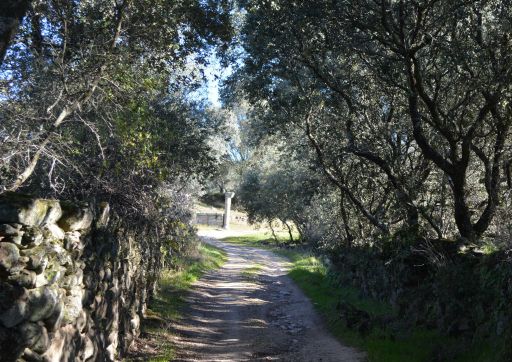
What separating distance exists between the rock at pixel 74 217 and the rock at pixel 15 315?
63.7 inches

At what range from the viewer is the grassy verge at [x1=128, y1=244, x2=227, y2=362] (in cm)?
1147

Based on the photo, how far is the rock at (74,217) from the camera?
22.5ft

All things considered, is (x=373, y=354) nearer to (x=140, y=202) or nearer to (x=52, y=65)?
(x=140, y=202)

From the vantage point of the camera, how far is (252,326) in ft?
47.0

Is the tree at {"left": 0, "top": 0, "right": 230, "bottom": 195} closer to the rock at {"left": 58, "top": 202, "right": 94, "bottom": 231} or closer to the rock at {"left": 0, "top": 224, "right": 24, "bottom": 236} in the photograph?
the rock at {"left": 58, "top": 202, "right": 94, "bottom": 231}

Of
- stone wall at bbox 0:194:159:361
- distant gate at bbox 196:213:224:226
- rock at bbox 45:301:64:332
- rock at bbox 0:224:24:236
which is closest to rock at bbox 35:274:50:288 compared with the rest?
stone wall at bbox 0:194:159:361

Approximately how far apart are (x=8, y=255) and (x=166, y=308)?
35.7 ft

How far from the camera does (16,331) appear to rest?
534cm

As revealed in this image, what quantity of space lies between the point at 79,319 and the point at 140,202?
440 centimetres

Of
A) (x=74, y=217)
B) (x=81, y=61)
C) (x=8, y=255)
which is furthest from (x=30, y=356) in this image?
(x=81, y=61)

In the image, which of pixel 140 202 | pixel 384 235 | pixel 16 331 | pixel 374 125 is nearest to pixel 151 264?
pixel 140 202

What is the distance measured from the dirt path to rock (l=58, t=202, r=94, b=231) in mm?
5007

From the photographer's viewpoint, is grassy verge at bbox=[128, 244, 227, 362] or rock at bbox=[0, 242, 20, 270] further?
grassy verge at bbox=[128, 244, 227, 362]

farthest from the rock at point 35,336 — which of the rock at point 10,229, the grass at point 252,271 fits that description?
the grass at point 252,271
